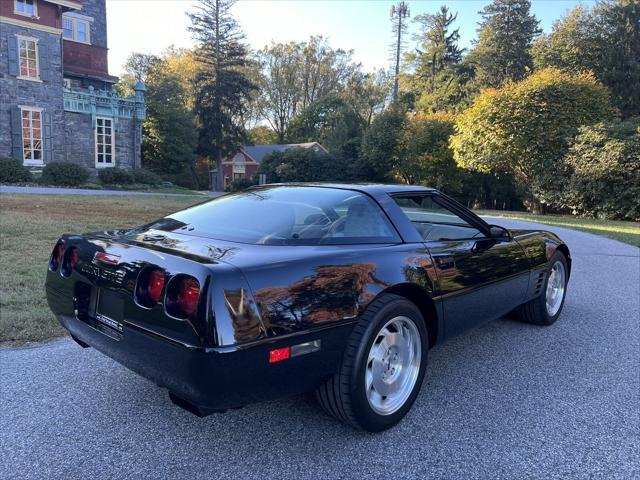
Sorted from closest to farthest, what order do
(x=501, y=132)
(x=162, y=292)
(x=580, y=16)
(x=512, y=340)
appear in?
1. (x=162, y=292)
2. (x=512, y=340)
3. (x=501, y=132)
4. (x=580, y=16)

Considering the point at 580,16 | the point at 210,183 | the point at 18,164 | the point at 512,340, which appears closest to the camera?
the point at 512,340

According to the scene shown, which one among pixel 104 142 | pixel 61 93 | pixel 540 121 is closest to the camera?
pixel 540 121

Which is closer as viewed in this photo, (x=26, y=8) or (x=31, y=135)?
(x=26, y=8)

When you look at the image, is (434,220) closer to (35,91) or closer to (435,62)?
(35,91)

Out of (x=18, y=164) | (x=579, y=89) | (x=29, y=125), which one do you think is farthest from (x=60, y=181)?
(x=579, y=89)

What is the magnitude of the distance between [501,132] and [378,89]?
38830mm

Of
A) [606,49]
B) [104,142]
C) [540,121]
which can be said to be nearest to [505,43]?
[606,49]

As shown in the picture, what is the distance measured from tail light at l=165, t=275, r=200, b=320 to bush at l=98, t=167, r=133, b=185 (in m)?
24.0

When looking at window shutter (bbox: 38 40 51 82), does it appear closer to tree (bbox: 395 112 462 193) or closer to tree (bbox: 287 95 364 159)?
tree (bbox: 395 112 462 193)

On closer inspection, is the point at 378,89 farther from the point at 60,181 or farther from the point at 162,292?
the point at 162,292

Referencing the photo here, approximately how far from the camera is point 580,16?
3738cm

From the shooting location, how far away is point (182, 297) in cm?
216

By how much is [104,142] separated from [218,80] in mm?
17704

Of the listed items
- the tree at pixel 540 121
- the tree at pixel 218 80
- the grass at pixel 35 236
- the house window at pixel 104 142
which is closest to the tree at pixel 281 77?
the tree at pixel 218 80
